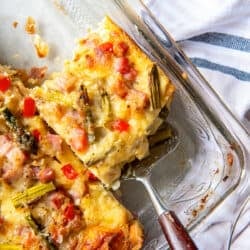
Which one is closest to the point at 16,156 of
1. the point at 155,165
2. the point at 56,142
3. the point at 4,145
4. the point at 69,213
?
the point at 4,145

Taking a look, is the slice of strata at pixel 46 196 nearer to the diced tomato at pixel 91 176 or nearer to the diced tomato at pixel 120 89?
the diced tomato at pixel 91 176

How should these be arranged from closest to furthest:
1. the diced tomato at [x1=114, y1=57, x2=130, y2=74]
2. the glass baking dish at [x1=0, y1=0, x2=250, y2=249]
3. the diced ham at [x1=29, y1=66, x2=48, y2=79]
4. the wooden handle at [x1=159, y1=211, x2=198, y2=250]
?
the wooden handle at [x1=159, y1=211, x2=198, y2=250], the diced tomato at [x1=114, y1=57, x2=130, y2=74], the glass baking dish at [x1=0, y1=0, x2=250, y2=249], the diced ham at [x1=29, y1=66, x2=48, y2=79]

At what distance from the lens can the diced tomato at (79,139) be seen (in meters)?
2.70

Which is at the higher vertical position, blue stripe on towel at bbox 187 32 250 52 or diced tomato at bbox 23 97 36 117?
diced tomato at bbox 23 97 36 117

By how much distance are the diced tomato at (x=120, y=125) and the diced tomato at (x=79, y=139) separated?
4.8 inches

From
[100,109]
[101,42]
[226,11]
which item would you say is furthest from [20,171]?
[226,11]

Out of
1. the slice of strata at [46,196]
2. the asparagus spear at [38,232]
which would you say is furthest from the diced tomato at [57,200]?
the asparagus spear at [38,232]

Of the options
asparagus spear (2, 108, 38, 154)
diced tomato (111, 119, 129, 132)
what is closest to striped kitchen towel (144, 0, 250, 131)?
diced tomato (111, 119, 129, 132)

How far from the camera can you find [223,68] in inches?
124

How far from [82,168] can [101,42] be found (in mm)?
536

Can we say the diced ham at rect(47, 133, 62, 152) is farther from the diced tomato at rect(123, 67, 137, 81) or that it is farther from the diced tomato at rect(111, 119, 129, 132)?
the diced tomato at rect(123, 67, 137, 81)

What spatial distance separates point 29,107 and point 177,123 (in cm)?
70

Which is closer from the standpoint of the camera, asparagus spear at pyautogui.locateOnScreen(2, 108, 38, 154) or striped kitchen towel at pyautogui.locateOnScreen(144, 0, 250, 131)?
asparagus spear at pyautogui.locateOnScreen(2, 108, 38, 154)

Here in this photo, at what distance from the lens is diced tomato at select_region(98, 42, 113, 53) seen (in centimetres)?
279
